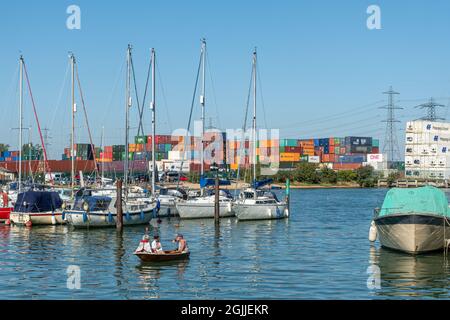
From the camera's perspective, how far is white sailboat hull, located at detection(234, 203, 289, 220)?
59031 mm

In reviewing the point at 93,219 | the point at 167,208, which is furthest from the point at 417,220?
the point at 167,208

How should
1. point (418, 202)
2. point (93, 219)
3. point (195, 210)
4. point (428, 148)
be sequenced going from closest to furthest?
point (418, 202), point (93, 219), point (195, 210), point (428, 148)

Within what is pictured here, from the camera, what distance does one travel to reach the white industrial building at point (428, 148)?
6491 inches

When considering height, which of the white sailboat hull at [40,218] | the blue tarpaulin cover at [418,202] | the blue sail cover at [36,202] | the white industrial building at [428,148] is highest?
the white industrial building at [428,148]

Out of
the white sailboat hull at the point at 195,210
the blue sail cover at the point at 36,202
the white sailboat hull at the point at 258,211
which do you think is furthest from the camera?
the white sailboat hull at the point at 195,210

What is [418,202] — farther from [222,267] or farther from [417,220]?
[222,267]

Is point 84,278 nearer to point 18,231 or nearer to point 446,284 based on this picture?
point 446,284

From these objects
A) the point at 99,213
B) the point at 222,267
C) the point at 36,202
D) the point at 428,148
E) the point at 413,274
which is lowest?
the point at 222,267

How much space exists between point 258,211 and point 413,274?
97.6ft

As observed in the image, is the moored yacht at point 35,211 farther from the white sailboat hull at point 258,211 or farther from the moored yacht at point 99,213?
the white sailboat hull at point 258,211

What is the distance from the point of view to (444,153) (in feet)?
545

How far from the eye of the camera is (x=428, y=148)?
168 metres

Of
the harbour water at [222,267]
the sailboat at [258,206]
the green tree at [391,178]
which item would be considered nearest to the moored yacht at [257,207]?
the sailboat at [258,206]

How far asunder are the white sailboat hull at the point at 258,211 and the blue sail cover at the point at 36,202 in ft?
53.2
